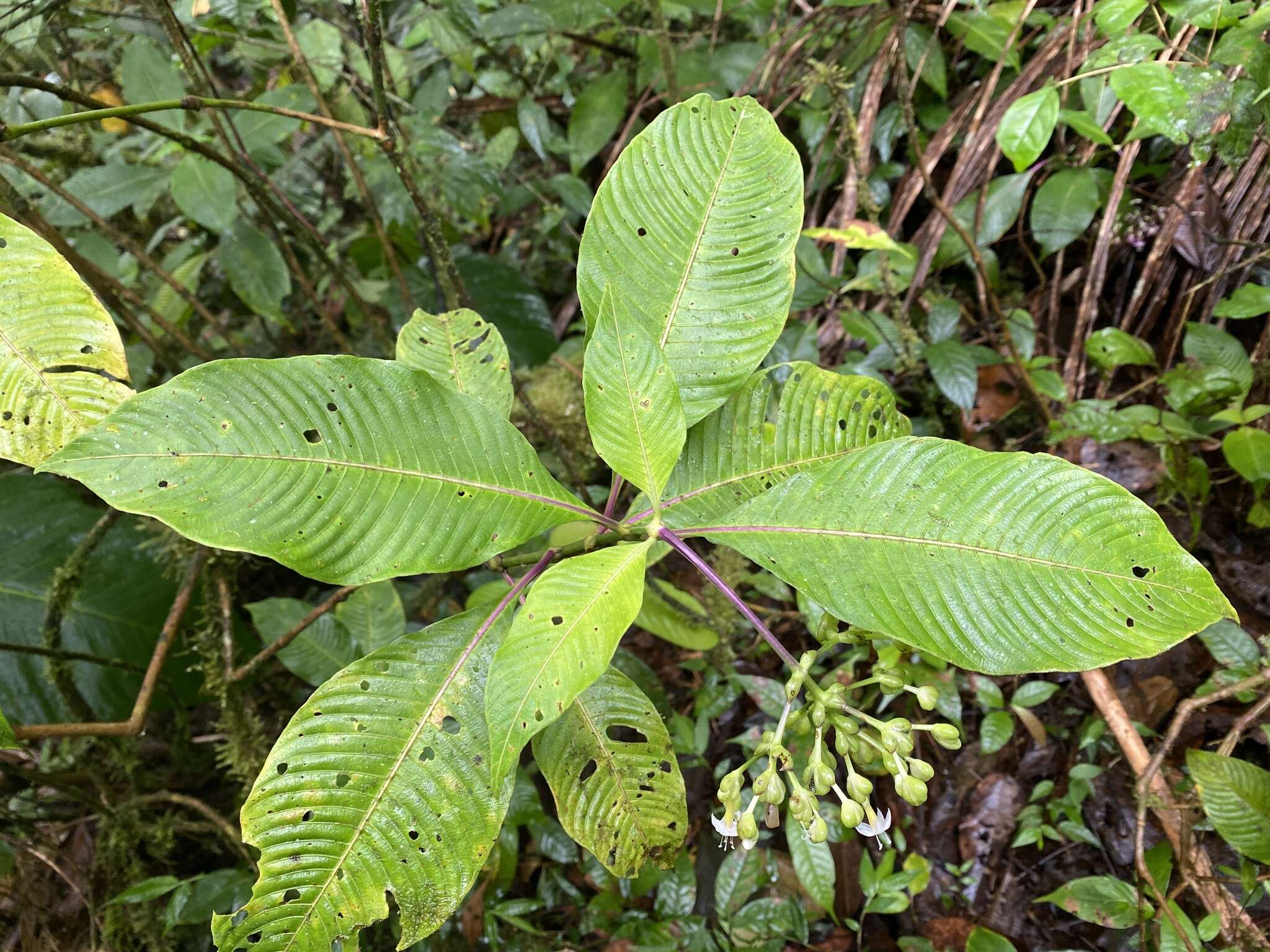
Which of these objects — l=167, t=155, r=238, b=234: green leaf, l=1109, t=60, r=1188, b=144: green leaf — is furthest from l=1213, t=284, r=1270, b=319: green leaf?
l=167, t=155, r=238, b=234: green leaf

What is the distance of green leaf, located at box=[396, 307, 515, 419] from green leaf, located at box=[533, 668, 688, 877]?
0.48 m

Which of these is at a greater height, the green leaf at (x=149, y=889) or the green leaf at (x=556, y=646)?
the green leaf at (x=556, y=646)

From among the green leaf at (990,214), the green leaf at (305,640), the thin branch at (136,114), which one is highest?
the thin branch at (136,114)

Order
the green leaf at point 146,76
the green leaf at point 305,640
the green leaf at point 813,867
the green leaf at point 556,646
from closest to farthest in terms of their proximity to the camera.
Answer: the green leaf at point 556,646 < the green leaf at point 813,867 < the green leaf at point 305,640 < the green leaf at point 146,76

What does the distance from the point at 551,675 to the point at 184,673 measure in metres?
1.37

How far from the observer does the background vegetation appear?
128cm

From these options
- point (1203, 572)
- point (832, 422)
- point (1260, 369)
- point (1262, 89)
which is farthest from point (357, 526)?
point (1260, 369)

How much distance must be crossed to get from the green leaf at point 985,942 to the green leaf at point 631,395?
3.56 ft

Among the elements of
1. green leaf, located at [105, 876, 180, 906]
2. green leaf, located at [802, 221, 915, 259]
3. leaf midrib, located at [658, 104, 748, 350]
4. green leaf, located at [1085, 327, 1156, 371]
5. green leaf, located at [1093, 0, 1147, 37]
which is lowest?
green leaf, located at [105, 876, 180, 906]

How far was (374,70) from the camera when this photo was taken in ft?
3.32

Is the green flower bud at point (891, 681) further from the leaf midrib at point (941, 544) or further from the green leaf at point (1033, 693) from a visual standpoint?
the green leaf at point (1033, 693)

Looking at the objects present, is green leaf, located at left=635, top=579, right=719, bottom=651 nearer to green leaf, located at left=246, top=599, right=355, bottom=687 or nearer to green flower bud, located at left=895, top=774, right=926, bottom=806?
green leaf, located at left=246, top=599, right=355, bottom=687

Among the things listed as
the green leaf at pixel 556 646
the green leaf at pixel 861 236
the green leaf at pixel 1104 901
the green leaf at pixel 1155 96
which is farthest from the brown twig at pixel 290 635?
the green leaf at pixel 1155 96

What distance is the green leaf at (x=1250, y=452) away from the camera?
1.28 metres
